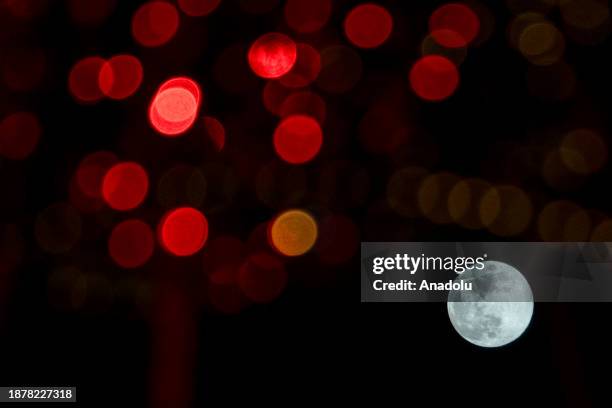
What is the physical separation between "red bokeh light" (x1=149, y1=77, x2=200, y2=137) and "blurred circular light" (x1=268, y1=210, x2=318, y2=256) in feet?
3.72

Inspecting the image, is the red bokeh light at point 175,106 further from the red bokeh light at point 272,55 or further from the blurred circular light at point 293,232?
the blurred circular light at point 293,232

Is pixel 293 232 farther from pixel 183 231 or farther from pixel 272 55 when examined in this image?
pixel 272 55

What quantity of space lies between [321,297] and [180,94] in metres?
2.14

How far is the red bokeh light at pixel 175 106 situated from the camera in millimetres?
3980

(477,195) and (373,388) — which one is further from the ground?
(477,195)

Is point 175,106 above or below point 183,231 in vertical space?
above

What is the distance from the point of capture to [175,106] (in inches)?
164

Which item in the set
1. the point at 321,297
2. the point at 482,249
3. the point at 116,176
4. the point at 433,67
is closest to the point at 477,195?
the point at 482,249

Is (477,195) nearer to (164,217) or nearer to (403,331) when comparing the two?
(403,331)

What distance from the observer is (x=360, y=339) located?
474 cm

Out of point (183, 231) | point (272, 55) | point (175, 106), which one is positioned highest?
point (272, 55)

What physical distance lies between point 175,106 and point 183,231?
3.38 ft

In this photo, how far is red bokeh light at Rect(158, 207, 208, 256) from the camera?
407cm

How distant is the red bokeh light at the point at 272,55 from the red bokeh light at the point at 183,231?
1.32 m
